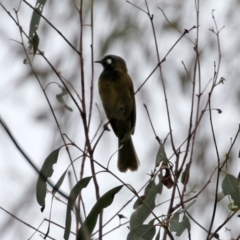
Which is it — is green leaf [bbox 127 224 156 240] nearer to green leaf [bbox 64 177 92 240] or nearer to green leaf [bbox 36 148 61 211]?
green leaf [bbox 64 177 92 240]

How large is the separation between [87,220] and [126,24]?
8.18 ft

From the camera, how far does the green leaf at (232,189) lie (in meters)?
2.52

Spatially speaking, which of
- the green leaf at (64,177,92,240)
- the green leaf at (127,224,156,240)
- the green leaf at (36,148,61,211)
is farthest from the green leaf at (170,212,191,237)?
the green leaf at (36,148,61,211)

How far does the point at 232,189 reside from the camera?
2.54 metres

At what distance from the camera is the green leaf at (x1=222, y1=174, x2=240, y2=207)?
252 cm

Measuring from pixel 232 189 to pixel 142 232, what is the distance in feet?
1.47

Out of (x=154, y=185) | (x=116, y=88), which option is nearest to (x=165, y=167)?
(x=154, y=185)

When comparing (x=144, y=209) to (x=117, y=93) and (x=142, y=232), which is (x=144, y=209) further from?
(x=117, y=93)

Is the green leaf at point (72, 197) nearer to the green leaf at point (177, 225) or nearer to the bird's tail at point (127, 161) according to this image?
the green leaf at point (177, 225)

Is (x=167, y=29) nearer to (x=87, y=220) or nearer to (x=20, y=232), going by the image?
(x=20, y=232)

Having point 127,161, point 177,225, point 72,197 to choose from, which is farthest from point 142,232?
point 127,161

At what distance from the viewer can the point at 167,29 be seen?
4.80 meters

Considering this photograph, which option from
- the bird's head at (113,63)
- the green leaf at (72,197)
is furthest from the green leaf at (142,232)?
the bird's head at (113,63)

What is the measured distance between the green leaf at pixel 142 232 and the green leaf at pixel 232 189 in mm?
368
